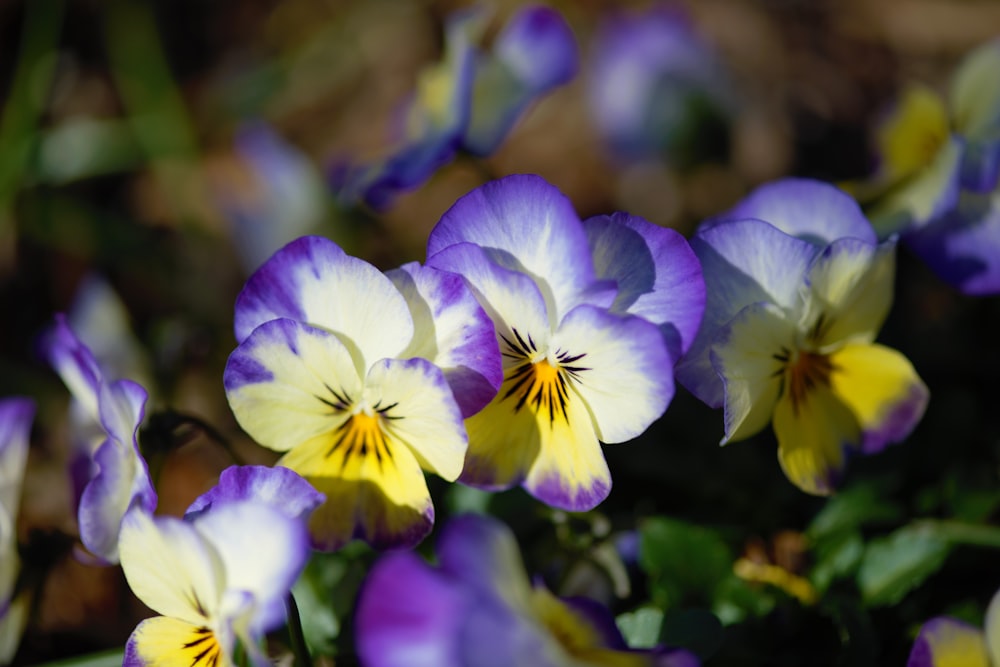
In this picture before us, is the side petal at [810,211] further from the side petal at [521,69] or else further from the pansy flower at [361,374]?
the side petal at [521,69]

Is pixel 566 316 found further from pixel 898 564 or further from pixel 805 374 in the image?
pixel 898 564

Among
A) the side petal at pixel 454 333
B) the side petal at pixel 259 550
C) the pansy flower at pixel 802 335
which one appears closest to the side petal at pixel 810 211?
the pansy flower at pixel 802 335

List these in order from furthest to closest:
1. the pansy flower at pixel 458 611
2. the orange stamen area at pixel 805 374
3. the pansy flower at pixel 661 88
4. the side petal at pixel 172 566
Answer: the pansy flower at pixel 661 88
the orange stamen area at pixel 805 374
the side petal at pixel 172 566
the pansy flower at pixel 458 611

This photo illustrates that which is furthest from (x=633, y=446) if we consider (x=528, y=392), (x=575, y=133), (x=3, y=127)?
(x=3, y=127)

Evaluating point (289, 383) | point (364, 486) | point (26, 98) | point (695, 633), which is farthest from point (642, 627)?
point (26, 98)

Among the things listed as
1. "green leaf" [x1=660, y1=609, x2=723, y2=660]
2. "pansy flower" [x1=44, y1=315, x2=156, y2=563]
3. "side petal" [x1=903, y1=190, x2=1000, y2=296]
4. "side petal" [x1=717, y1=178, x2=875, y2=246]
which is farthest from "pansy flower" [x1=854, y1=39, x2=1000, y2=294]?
"pansy flower" [x1=44, y1=315, x2=156, y2=563]

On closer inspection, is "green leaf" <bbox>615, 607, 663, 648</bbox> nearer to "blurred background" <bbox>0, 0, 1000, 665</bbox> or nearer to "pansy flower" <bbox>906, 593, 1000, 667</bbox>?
"blurred background" <bbox>0, 0, 1000, 665</bbox>
